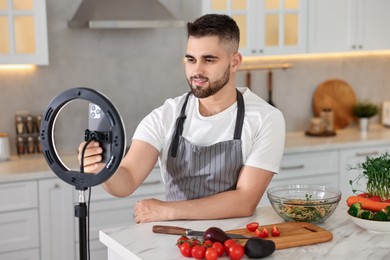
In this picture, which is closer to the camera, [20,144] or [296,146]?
[20,144]

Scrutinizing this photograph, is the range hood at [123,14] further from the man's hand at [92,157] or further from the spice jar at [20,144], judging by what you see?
the man's hand at [92,157]

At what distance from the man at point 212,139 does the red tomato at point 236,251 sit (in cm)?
53

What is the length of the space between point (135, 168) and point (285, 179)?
202cm

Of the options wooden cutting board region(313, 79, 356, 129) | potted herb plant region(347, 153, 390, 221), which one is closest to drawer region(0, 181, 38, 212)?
potted herb plant region(347, 153, 390, 221)

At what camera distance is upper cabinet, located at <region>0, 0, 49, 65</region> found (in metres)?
4.27

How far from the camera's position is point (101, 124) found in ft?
6.74

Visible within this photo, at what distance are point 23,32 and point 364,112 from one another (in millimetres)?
2651

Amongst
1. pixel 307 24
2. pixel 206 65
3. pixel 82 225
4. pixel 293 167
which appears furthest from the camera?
pixel 307 24

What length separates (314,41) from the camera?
5121mm

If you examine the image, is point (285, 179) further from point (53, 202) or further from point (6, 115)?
point (6, 115)

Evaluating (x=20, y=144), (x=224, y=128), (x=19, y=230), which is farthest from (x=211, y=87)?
(x=20, y=144)

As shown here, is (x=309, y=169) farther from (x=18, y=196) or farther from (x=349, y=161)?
(x=18, y=196)

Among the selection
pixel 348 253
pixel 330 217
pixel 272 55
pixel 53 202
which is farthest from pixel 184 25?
pixel 348 253

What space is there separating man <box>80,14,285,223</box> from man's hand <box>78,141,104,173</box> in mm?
761
